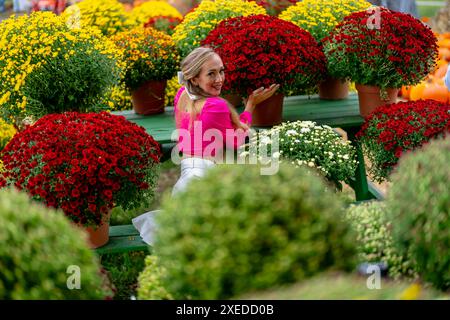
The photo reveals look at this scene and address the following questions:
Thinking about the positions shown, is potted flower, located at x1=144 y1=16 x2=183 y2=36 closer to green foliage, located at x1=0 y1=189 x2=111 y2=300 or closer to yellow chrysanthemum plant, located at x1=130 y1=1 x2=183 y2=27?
yellow chrysanthemum plant, located at x1=130 y1=1 x2=183 y2=27

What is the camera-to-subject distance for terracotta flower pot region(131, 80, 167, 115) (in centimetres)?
588

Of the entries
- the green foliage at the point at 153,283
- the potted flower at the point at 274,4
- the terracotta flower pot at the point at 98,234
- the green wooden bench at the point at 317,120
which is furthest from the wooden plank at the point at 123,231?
the potted flower at the point at 274,4

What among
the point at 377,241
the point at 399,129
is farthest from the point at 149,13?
the point at 377,241

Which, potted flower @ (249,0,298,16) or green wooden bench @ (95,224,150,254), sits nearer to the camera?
green wooden bench @ (95,224,150,254)

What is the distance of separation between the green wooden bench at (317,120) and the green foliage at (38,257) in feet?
5.38

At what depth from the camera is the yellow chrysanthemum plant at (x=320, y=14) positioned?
19.3ft

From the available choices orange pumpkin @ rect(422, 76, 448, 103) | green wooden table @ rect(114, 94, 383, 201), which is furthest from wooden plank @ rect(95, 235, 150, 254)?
orange pumpkin @ rect(422, 76, 448, 103)

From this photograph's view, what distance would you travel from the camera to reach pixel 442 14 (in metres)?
11.4

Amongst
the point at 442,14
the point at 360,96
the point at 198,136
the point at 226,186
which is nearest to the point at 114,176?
the point at 198,136

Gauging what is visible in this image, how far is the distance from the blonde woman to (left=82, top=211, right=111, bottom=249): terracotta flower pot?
0.25m

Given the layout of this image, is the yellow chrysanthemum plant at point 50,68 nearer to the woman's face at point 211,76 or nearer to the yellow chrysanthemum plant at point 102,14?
the woman's face at point 211,76

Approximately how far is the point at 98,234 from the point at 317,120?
2.03 m

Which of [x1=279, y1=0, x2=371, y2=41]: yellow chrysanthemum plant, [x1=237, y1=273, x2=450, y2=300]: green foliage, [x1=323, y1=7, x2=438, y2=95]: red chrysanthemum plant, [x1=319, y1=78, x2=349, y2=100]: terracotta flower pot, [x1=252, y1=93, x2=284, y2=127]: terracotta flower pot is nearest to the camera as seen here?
[x1=237, y1=273, x2=450, y2=300]: green foliage

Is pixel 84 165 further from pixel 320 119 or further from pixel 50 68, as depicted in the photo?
pixel 320 119
